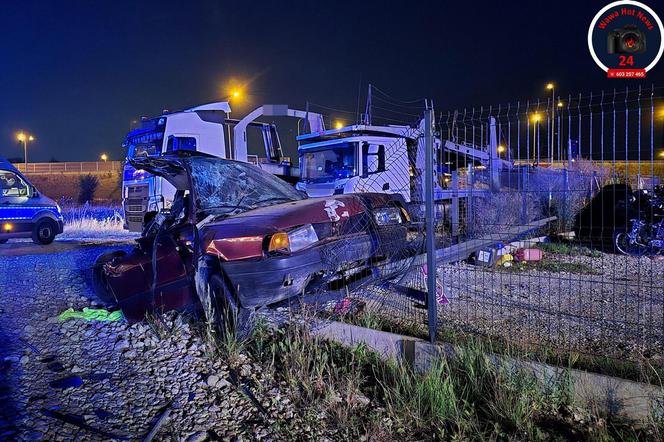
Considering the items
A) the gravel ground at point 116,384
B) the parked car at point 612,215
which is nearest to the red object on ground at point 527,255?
the parked car at point 612,215

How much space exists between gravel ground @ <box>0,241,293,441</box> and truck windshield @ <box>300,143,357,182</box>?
6618 millimetres

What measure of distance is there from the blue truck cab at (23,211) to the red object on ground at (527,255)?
41.6ft

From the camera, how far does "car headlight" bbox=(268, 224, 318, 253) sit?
4188 millimetres

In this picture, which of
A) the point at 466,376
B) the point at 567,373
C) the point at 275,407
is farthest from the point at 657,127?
the point at 275,407

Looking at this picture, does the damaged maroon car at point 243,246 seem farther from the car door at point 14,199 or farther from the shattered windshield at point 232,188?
the car door at point 14,199

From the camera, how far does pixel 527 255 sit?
841 cm

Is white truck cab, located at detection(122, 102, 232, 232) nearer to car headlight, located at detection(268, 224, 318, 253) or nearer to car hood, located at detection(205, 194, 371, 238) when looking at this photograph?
car hood, located at detection(205, 194, 371, 238)

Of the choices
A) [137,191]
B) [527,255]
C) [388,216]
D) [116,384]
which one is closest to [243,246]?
[116,384]

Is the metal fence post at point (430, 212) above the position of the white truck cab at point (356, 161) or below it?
below

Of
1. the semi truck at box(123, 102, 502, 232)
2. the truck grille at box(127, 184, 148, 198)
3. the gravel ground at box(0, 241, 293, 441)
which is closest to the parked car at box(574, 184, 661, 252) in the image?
the semi truck at box(123, 102, 502, 232)

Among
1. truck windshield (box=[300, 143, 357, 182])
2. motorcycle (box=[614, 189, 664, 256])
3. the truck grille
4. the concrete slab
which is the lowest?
the concrete slab

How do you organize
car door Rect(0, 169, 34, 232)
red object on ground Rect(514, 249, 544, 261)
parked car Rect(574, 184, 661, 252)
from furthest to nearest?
car door Rect(0, 169, 34, 232), parked car Rect(574, 184, 661, 252), red object on ground Rect(514, 249, 544, 261)

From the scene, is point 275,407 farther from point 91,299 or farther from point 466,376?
point 91,299

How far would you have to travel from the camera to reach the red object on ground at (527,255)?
827cm
